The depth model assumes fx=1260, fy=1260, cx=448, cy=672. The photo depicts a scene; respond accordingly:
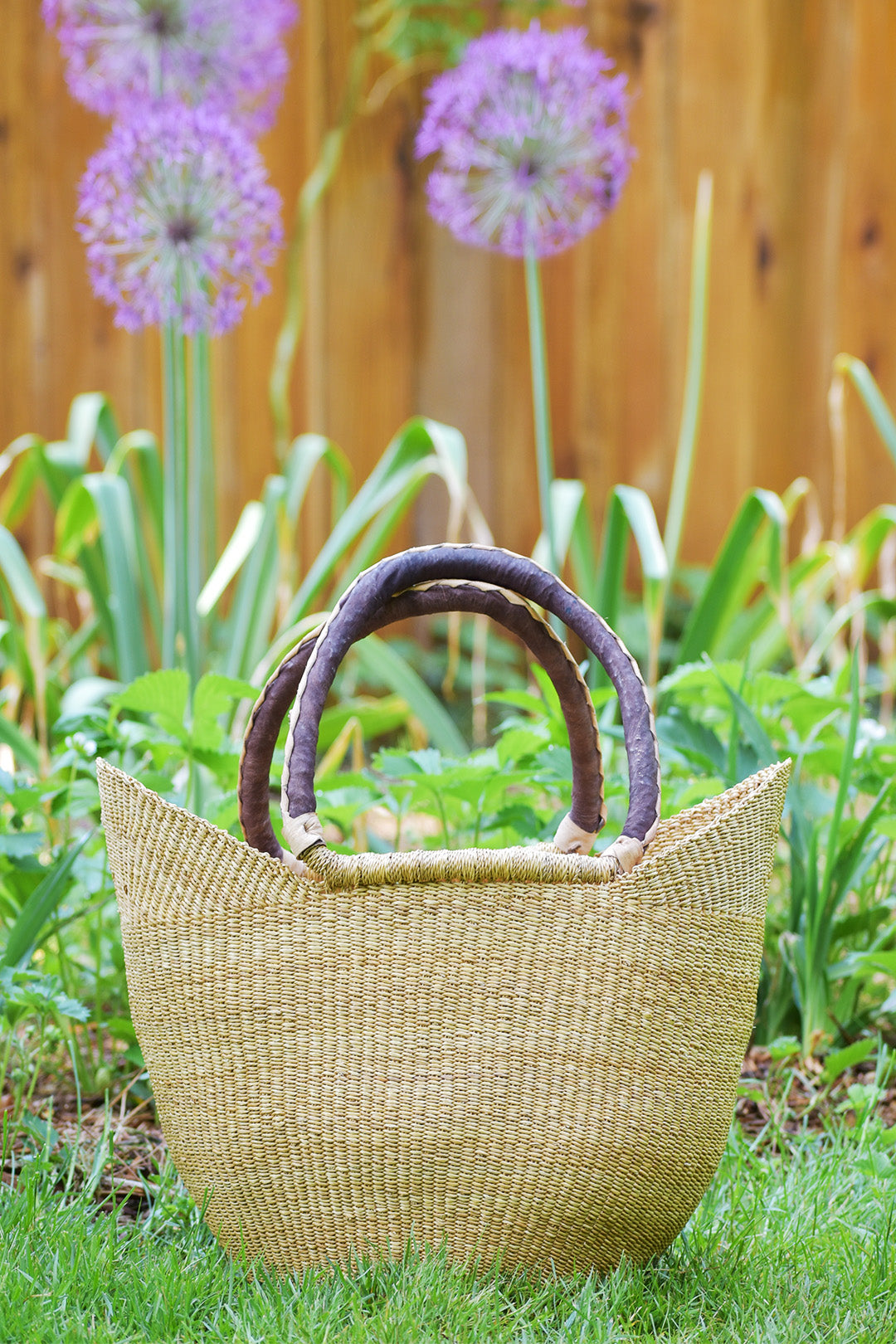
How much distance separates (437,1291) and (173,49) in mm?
1652

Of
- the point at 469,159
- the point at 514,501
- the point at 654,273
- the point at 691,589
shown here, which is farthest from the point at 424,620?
the point at 469,159

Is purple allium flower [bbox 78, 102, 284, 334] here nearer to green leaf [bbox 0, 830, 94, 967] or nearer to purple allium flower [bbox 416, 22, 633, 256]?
purple allium flower [bbox 416, 22, 633, 256]

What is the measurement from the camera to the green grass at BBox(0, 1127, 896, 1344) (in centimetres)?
80

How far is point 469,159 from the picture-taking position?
5.38 feet

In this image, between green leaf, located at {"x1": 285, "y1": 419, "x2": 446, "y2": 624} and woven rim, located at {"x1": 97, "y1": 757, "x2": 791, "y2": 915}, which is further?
green leaf, located at {"x1": 285, "y1": 419, "x2": 446, "y2": 624}

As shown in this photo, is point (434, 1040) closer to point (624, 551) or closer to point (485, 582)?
point (485, 582)

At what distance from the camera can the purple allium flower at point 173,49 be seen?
1762 mm

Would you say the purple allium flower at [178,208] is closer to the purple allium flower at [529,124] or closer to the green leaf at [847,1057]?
the purple allium flower at [529,124]

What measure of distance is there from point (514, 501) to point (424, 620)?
356 mm

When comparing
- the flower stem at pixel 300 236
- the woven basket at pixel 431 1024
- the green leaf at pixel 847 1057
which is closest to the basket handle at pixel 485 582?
the woven basket at pixel 431 1024

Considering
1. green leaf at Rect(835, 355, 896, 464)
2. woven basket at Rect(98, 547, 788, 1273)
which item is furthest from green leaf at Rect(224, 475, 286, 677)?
woven basket at Rect(98, 547, 788, 1273)

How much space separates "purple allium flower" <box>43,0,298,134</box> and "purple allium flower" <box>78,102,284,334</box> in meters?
0.20

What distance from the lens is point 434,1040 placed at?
83 centimetres

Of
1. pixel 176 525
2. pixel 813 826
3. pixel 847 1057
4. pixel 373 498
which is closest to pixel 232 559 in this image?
pixel 176 525
